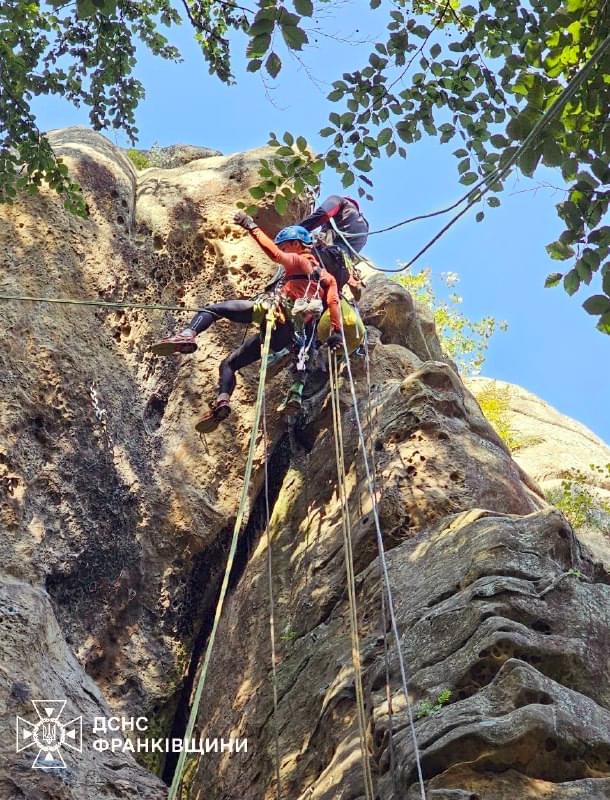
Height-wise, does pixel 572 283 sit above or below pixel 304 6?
below

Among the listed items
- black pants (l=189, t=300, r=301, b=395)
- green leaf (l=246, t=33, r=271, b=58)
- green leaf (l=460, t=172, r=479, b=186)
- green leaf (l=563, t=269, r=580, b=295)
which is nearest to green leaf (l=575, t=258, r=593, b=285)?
green leaf (l=563, t=269, r=580, b=295)

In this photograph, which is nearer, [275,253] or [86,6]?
[86,6]

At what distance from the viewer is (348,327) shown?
8578 mm

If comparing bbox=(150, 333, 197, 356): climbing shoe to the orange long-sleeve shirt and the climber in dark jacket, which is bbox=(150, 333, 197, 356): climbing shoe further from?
the climber in dark jacket

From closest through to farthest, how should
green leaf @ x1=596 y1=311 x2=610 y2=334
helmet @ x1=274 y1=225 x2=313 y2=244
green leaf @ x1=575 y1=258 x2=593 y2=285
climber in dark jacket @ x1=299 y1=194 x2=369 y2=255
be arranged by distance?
green leaf @ x1=596 y1=311 x2=610 y2=334 → green leaf @ x1=575 y1=258 x2=593 y2=285 → helmet @ x1=274 y1=225 x2=313 y2=244 → climber in dark jacket @ x1=299 y1=194 x2=369 y2=255

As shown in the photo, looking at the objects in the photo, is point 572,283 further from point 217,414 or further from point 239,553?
point 239,553

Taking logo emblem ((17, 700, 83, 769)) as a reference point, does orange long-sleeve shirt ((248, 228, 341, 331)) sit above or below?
above

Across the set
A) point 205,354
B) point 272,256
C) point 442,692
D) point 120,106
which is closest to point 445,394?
point 272,256

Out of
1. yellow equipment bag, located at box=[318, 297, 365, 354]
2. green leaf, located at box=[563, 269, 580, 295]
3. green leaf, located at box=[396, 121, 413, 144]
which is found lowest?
green leaf, located at box=[563, 269, 580, 295]

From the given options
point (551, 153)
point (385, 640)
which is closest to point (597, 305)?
point (551, 153)

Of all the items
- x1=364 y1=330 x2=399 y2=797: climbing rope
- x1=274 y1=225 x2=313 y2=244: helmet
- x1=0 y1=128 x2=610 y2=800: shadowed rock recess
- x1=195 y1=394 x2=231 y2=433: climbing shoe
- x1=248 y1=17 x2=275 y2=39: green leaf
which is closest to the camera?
A: x1=248 y1=17 x2=275 y2=39: green leaf

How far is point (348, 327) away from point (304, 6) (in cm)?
475

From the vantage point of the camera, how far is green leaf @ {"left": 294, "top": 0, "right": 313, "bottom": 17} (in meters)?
3.93

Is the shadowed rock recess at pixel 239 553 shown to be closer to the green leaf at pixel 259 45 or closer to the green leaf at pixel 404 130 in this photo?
the green leaf at pixel 404 130
